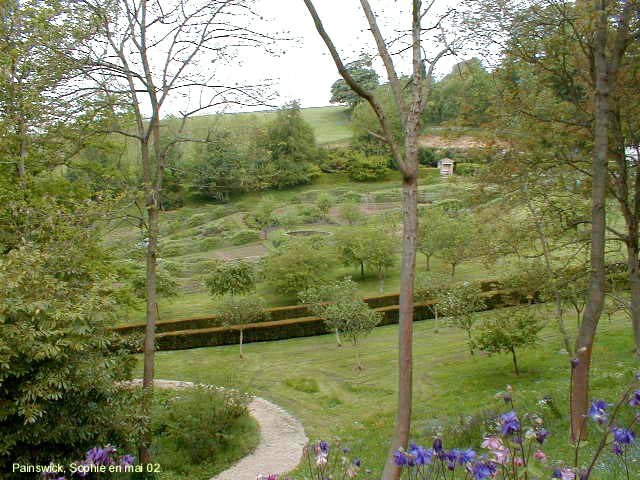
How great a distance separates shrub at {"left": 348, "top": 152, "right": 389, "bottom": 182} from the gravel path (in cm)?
4306

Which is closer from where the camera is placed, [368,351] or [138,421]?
[138,421]

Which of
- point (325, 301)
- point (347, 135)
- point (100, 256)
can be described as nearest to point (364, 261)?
point (325, 301)

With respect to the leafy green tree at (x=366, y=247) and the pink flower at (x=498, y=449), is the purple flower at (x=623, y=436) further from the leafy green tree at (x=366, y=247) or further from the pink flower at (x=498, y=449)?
the leafy green tree at (x=366, y=247)

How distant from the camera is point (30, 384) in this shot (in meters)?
6.08

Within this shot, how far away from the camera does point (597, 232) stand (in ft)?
23.9

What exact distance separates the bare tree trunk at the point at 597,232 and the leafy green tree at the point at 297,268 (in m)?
20.1

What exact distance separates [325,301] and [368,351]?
2.95 m

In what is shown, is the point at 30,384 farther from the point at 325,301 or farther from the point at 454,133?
→ the point at 325,301

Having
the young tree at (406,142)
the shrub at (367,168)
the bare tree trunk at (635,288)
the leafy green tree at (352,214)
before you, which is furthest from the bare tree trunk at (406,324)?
the shrub at (367,168)

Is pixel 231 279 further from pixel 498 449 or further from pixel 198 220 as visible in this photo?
pixel 498 449

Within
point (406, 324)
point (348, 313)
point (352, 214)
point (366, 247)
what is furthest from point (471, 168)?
point (352, 214)

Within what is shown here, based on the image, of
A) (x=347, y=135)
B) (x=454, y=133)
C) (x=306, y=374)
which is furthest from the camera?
(x=347, y=135)

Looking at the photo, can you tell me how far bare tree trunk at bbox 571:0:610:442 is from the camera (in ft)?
23.3

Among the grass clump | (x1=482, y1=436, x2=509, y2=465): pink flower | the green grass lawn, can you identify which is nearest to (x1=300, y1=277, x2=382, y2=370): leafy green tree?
the green grass lawn
